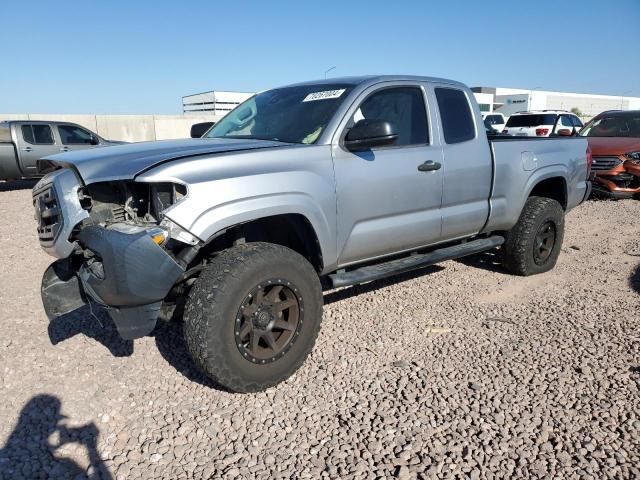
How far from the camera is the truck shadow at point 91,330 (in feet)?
11.8

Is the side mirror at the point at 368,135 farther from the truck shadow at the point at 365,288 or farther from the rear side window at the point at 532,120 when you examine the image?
the rear side window at the point at 532,120

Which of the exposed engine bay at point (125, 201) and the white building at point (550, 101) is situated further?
the white building at point (550, 101)

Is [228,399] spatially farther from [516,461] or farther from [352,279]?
[516,461]

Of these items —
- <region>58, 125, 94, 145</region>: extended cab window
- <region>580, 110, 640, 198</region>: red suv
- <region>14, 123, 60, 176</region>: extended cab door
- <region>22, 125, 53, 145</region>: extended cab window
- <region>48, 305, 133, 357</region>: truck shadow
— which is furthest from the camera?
<region>58, 125, 94, 145</region>: extended cab window

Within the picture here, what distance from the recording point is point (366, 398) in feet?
9.71

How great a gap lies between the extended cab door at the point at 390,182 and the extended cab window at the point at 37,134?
10.7 metres

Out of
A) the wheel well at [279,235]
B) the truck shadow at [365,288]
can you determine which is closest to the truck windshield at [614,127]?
the truck shadow at [365,288]

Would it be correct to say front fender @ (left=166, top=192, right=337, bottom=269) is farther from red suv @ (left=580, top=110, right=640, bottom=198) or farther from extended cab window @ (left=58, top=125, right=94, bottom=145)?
extended cab window @ (left=58, top=125, right=94, bottom=145)

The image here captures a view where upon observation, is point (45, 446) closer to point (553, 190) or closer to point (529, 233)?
point (529, 233)

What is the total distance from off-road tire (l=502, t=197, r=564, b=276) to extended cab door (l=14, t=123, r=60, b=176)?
10.4 metres

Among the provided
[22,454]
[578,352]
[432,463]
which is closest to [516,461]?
[432,463]

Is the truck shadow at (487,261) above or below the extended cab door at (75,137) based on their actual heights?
below

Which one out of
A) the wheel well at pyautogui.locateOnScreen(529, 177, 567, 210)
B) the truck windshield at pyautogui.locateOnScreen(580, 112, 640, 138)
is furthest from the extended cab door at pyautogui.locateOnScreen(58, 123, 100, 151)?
the truck windshield at pyautogui.locateOnScreen(580, 112, 640, 138)

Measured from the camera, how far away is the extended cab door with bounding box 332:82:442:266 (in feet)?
11.1
